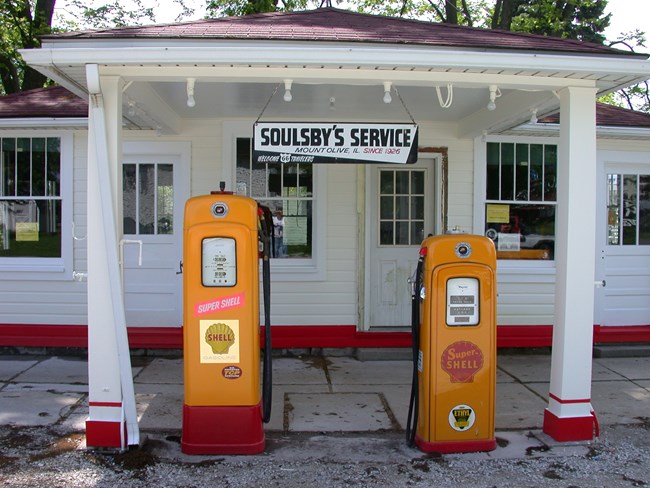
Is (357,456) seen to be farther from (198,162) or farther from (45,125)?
(45,125)

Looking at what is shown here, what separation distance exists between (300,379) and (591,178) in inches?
139

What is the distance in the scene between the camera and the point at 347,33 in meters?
5.07

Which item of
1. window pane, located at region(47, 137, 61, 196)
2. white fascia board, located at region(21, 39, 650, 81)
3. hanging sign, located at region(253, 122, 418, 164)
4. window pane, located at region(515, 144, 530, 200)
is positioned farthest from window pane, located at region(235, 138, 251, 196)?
window pane, located at region(515, 144, 530, 200)

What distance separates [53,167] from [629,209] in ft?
24.4

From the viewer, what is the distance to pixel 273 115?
7.10m

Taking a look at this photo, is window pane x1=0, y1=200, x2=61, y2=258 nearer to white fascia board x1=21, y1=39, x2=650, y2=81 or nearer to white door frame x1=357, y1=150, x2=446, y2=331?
white fascia board x1=21, y1=39, x2=650, y2=81

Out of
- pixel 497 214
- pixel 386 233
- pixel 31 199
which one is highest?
pixel 31 199

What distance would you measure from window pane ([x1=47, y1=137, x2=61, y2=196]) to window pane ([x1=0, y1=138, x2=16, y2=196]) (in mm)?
417

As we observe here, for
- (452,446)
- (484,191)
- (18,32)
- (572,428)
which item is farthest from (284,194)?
(18,32)

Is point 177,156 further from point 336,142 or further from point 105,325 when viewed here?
point 105,325

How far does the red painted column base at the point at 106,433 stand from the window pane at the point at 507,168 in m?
5.32

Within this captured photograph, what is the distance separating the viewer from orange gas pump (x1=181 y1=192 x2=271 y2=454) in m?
4.35

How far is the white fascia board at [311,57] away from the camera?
4.22 metres

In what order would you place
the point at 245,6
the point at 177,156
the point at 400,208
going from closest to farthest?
the point at 177,156, the point at 400,208, the point at 245,6
